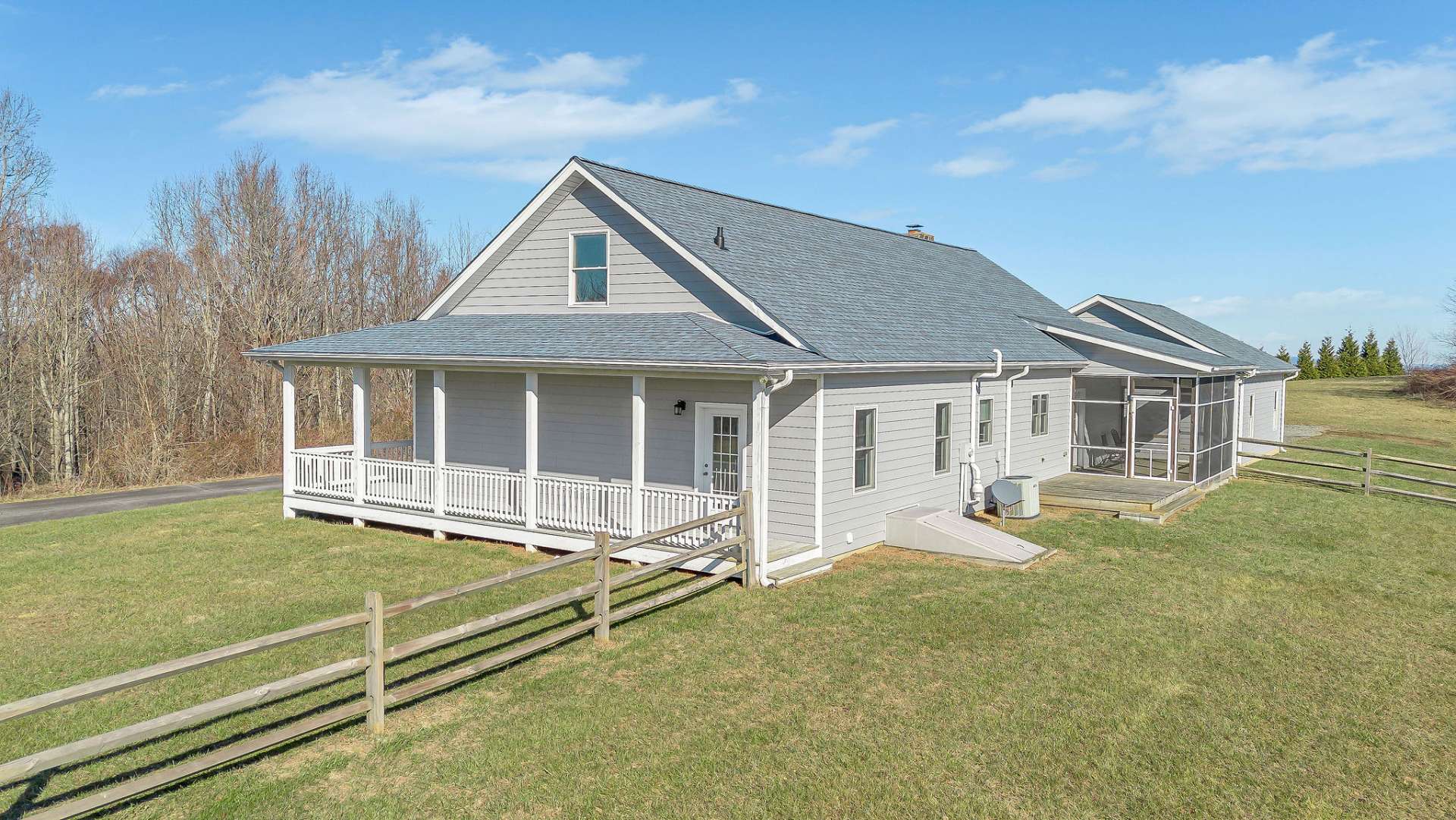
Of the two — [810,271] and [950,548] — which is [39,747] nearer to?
[950,548]

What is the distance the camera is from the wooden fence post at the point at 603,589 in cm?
927

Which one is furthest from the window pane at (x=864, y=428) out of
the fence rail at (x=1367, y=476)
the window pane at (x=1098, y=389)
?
the fence rail at (x=1367, y=476)

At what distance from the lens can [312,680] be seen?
6523 millimetres

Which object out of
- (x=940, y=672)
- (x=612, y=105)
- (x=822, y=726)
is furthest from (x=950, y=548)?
(x=612, y=105)

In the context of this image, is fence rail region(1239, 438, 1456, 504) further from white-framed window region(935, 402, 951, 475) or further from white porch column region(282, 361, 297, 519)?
white porch column region(282, 361, 297, 519)

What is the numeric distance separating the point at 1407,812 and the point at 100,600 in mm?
14435

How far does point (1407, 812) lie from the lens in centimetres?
605

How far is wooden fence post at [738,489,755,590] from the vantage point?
463 inches

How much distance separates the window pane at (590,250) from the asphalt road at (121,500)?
477 inches

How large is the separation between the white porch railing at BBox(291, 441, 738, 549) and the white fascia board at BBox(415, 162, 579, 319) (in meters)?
3.30

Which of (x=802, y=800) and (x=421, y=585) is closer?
(x=802, y=800)

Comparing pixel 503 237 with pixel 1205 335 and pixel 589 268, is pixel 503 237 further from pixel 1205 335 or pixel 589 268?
pixel 1205 335

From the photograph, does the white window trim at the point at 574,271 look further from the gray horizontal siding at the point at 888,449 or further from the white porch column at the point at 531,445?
the gray horizontal siding at the point at 888,449

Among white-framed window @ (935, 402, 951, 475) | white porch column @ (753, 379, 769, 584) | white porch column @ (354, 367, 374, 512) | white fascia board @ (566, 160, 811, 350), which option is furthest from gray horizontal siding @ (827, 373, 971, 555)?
white porch column @ (354, 367, 374, 512)
